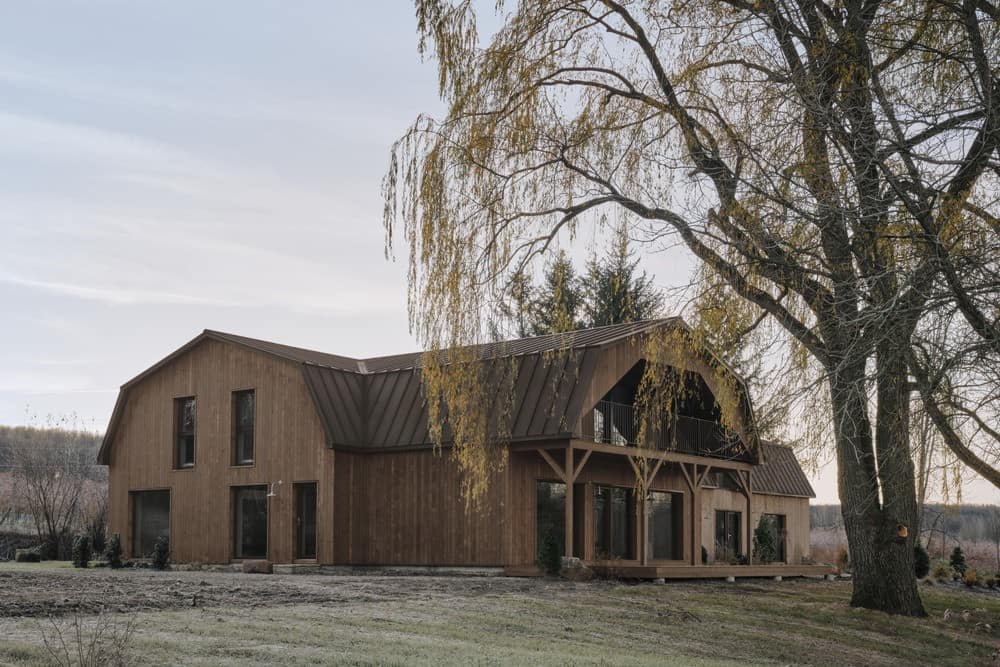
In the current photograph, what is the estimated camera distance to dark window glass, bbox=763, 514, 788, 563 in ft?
97.3

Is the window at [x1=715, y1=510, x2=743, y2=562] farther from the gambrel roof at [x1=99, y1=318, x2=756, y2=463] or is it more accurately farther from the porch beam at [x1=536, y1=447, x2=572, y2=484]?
the porch beam at [x1=536, y1=447, x2=572, y2=484]

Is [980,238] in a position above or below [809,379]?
above

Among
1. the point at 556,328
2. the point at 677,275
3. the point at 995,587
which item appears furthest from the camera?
the point at 995,587

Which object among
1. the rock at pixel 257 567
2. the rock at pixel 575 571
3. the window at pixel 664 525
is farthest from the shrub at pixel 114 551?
the window at pixel 664 525

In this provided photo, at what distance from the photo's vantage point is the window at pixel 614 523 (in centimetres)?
2192

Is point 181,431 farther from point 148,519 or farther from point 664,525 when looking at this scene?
point 664,525

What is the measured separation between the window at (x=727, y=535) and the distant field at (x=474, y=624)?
919cm

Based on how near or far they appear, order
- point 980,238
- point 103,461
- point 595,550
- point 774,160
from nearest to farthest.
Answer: point 980,238, point 774,160, point 595,550, point 103,461

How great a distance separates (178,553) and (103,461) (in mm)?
3655

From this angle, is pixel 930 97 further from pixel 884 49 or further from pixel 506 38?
pixel 506 38

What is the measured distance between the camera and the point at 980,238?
366 inches

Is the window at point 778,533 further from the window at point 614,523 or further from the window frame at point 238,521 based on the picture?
the window frame at point 238,521

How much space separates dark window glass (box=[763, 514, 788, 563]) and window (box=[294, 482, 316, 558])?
548 inches

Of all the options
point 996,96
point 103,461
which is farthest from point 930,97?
point 103,461
